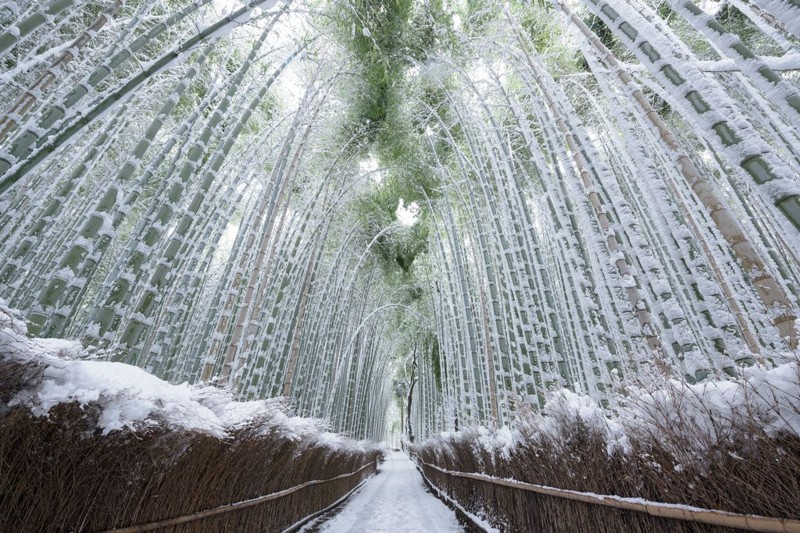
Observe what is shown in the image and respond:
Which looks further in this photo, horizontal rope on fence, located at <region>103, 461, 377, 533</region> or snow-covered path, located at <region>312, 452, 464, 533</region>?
snow-covered path, located at <region>312, 452, 464, 533</region>

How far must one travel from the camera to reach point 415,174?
7668mm

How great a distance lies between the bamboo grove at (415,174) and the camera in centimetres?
170

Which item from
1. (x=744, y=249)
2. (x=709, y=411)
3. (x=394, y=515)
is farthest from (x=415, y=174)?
(x=709, y=411)

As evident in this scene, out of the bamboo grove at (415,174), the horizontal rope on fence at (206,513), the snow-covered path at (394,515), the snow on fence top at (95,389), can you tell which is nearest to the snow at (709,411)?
the bamboo grove at (415,174)

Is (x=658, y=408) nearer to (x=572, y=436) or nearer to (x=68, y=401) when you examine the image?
(x=572, y=436)

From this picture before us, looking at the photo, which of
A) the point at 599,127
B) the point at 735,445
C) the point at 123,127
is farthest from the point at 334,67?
the point at 735,445

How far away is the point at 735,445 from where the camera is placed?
1.09 meters

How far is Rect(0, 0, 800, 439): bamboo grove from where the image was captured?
66.9 inches

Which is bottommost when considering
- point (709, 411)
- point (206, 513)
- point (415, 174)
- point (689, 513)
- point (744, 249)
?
point (206, 513)

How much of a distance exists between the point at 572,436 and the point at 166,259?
2692 millimetres

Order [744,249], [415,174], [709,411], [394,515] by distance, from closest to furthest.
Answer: [709,411]
[744,249]
[394,515]
[415,174]

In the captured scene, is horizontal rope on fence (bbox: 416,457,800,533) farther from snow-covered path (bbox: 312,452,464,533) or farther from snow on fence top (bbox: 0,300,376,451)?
snow-covered path (bbox: 312,452,464,533)

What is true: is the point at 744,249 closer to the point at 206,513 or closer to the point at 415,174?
the point at 206,513

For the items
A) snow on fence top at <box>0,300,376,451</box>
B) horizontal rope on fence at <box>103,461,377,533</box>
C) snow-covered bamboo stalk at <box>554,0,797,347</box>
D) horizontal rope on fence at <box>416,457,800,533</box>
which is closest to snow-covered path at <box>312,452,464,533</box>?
horizontal rope on fence at <box>103,461,377,533</box>
